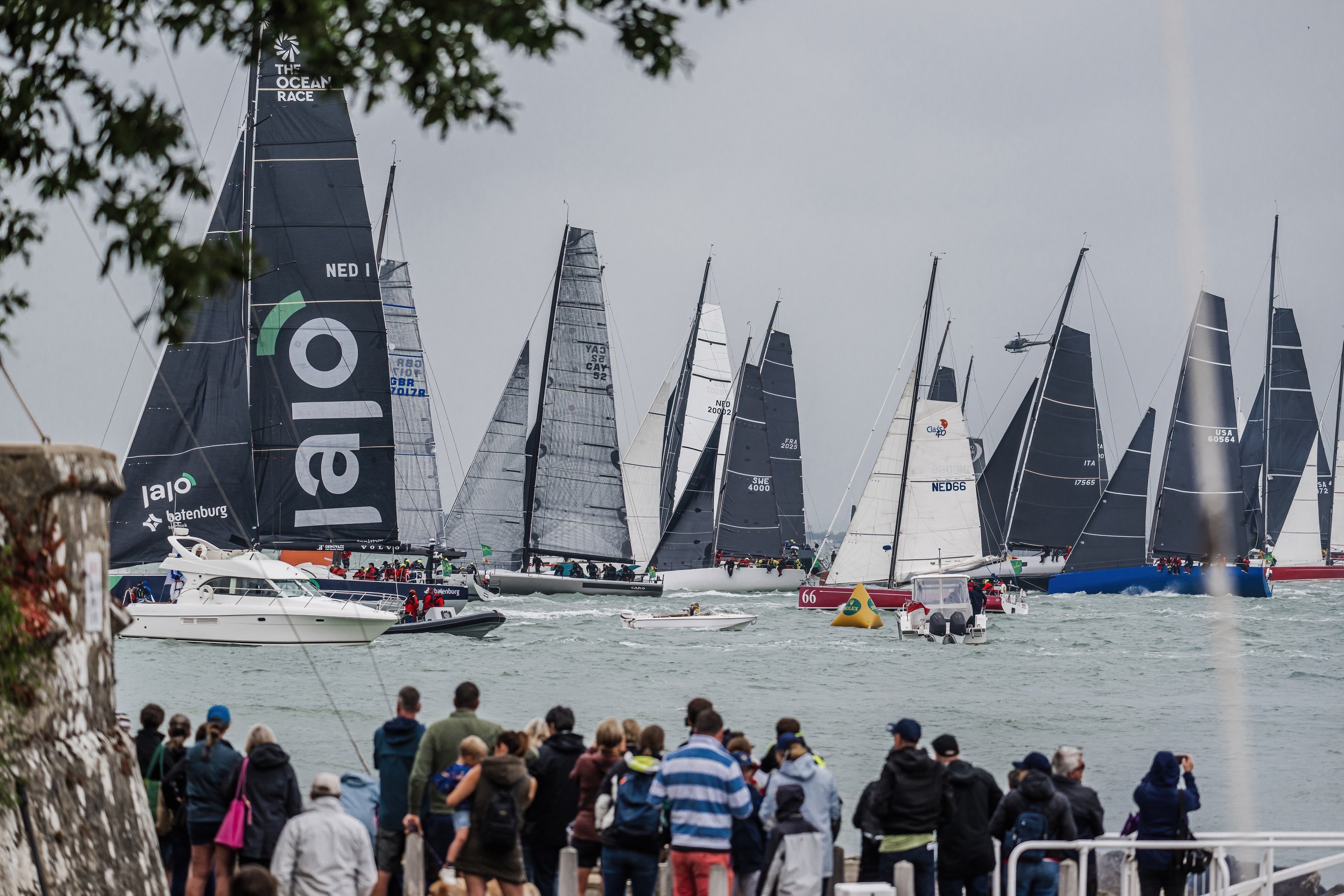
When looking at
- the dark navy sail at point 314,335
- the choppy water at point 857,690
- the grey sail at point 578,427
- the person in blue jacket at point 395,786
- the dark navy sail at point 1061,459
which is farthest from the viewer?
the dark navy sail at point 1061,459

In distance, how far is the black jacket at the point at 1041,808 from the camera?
A: 30.5ft

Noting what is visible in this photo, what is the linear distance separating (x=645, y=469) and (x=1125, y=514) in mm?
23706

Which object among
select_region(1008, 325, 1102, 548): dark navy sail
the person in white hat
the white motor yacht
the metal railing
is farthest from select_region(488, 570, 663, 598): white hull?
the person in white hat

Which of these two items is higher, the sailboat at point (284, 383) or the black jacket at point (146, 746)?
the sailboat at point (284, 383)

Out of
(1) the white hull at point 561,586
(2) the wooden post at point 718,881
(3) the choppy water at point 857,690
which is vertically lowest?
(3) the choppy water at point 857,690

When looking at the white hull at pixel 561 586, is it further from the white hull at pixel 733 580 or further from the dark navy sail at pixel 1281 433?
the dark navy sail at pixel 1281 433

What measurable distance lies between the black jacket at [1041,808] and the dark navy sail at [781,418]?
207ft

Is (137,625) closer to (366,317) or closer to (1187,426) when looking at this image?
(366,317)

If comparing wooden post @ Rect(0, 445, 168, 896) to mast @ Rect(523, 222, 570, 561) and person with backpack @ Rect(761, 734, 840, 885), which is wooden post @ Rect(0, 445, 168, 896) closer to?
person with backpack @ Rect(761, 734, 840, 885)

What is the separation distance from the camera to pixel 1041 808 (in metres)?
9.36

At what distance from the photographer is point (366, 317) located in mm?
41031

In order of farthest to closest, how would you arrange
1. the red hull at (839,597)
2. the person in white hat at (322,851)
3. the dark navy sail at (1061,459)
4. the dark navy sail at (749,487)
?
the dark navy sail at (749,487) < the dark navy sail at (1061,459) < the red hull at (839,597) < the person in white hat at (322,851)

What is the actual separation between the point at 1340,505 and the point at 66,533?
108936 millimetres

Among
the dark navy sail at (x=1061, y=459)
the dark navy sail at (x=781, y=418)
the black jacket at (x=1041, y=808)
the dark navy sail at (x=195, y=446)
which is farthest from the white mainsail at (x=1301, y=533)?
the black jacket at (x=1041, y=808)
